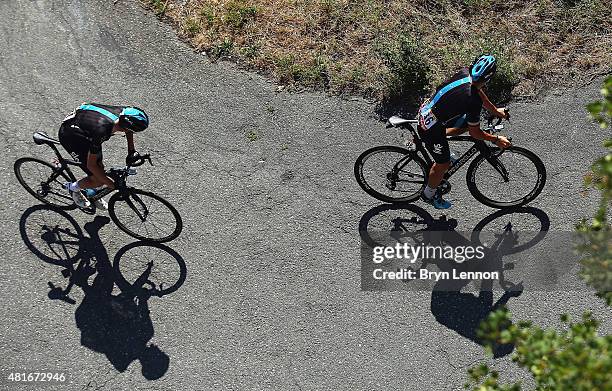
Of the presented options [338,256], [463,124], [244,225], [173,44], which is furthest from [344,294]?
[173,44]

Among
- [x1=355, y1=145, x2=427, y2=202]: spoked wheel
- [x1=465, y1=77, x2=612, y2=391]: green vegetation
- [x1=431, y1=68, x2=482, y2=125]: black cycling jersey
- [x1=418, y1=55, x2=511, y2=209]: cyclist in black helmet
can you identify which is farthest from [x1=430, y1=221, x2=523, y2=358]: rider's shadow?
[x1=465, y1=77, x2=612, y2=391]: green vegetation

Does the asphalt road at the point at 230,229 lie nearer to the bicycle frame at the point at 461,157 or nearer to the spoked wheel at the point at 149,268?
the spoked wheel at the point at 149,268

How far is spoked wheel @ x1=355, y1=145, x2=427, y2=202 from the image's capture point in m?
8.62

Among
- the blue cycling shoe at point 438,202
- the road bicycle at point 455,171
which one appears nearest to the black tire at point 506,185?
the road bicycle at point 455,171

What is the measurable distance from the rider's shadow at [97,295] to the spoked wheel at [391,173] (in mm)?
3274

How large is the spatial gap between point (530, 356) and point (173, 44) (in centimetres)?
836

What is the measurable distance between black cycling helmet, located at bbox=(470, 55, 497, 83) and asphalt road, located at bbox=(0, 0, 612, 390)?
203 centimetres

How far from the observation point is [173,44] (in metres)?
10.7

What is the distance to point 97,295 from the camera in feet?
27.1

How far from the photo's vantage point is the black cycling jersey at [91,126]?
7.59 metres

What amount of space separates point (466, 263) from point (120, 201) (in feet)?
15.6

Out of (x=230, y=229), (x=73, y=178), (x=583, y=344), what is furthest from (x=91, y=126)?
(x=583, y=344)

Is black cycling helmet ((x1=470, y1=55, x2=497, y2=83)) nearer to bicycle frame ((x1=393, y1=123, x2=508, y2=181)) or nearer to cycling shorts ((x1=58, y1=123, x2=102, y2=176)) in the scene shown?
bicycle frame ((x1=393, y1=123, x2=508, y2=181))

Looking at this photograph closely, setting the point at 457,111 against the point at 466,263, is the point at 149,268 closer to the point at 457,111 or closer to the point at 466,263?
the point at 466,263
